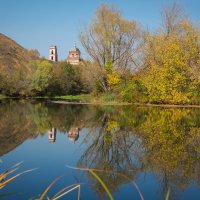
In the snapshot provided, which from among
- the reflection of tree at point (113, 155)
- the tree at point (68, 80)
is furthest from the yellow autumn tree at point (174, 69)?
the tree at point (68, 80)

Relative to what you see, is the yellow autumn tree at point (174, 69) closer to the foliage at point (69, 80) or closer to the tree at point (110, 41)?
the tree at point (110, 41)

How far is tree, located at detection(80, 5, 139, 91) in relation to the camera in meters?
30.8

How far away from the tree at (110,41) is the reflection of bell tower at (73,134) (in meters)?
19.0

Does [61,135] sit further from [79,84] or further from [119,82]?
[79,84]

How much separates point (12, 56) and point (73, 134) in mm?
75927

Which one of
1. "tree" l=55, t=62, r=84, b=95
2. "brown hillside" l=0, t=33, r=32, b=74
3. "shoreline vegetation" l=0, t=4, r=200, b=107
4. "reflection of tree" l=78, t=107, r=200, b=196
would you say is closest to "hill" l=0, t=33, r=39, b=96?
"brown hillside" l=0, t=33, r=32, b=74

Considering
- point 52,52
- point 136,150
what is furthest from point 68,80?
point 52,52

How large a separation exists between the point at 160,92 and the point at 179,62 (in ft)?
9.79

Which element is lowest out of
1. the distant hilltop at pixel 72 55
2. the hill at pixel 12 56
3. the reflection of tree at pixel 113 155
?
the reflection of tree at pixel 113 155

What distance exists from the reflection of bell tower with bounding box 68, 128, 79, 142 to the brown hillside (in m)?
62.7

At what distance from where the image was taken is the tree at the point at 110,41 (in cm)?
3080

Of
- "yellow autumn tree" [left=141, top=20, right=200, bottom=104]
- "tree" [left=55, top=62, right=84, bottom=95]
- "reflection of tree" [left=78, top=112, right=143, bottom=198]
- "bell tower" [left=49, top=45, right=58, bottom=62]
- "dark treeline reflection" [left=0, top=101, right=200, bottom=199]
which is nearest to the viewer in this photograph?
"reflection of tree" [left=78, top=112, right=143, bottom=198]

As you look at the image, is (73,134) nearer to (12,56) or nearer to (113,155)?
(113,155)

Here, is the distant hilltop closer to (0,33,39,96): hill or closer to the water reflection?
(0,33,39,96): hill
